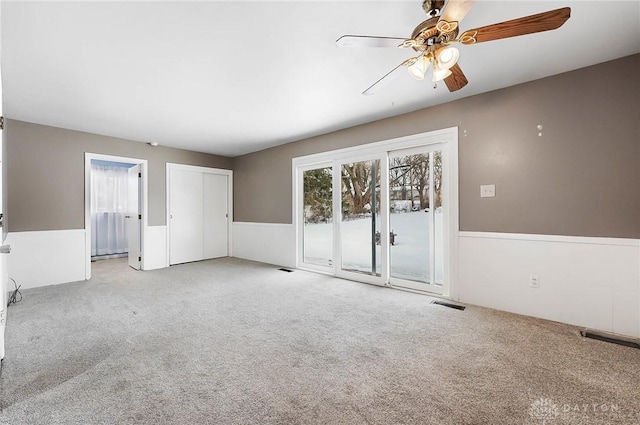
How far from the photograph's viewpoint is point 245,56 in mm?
2348

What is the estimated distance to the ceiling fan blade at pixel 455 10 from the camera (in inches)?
54.0

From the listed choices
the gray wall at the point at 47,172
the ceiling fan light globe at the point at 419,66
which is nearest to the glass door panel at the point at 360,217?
the ceiling fan light globe at the point at 419,66

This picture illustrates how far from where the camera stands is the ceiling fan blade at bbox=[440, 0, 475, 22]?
1.37 meters

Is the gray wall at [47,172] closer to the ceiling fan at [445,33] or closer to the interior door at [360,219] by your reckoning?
the interior door at [360,219]

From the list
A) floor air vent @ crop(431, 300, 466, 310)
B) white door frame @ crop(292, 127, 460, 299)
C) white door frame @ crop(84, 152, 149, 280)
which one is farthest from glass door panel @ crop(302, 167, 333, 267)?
white door frame @ crop(84, 152, 149, 280)

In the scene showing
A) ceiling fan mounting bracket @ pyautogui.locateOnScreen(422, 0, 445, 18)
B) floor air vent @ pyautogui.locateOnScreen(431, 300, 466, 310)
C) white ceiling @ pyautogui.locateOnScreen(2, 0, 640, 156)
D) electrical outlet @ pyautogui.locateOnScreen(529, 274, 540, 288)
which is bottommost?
floor air vent @ pyautogui.locateOnScreen(431, 300, 466, 310)

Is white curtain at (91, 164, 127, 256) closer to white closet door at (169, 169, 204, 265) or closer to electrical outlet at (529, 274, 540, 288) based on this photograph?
white closet door at (169, 169, 204, 265)

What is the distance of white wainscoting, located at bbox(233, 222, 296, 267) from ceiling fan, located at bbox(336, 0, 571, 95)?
3864mm

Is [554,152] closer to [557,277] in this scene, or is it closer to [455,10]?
[557,277]

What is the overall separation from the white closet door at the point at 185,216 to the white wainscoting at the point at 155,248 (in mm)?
129

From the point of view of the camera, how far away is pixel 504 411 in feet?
4.90

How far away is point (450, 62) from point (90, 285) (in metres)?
5.31

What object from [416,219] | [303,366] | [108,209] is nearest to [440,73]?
[416,219]

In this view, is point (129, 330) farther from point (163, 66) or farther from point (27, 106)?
point (27, 106)
